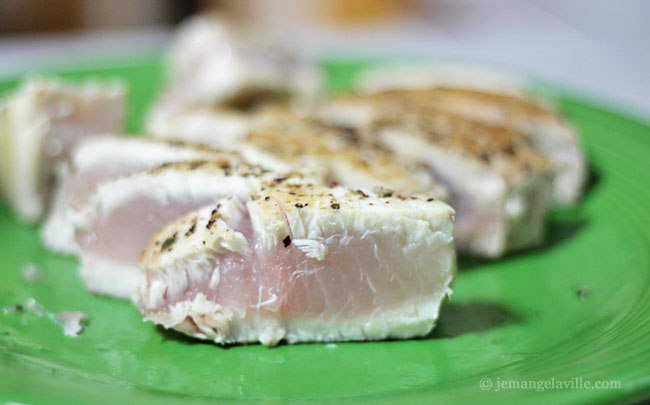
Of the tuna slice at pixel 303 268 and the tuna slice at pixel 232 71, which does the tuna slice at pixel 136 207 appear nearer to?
the tuna slice at pixel 303 268

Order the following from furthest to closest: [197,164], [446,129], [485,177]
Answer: [446,129] < [485,177] < [197,164]

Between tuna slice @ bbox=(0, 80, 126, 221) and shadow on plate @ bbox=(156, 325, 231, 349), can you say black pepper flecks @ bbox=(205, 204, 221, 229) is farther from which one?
tuna slice @ bbox=(0, 80, 126, 221)

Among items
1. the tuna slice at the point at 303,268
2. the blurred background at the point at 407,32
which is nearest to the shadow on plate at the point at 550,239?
the tuna slice at the point at 303,268

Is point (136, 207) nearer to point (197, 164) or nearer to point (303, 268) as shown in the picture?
point (197, 164)

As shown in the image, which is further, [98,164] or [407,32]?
[407,32]

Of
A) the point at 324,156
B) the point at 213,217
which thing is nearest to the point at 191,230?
the point at 213,217

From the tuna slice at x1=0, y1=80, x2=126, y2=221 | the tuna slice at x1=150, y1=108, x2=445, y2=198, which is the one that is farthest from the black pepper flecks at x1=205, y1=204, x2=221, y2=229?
the tuna slice at x1=0, y1=80, x2=126, y2=221
